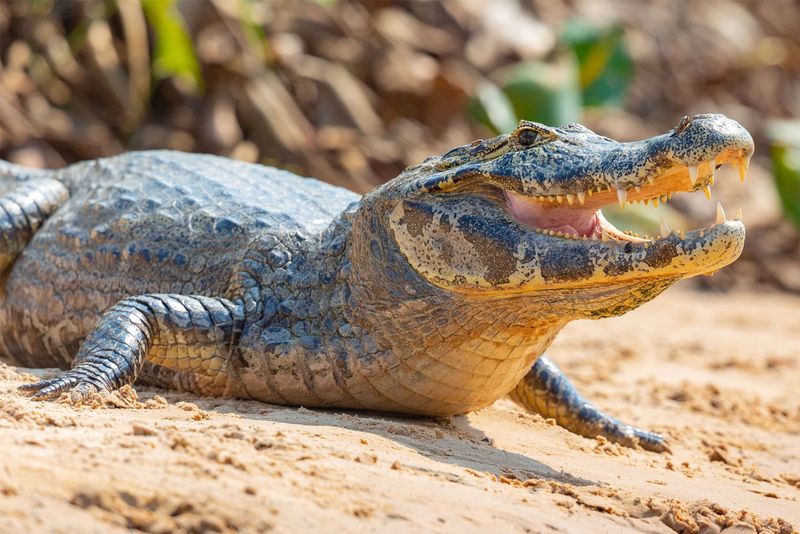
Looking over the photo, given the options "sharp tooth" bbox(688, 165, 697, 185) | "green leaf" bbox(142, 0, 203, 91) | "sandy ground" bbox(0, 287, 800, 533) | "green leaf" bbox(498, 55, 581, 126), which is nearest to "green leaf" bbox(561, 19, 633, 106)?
"green leaf" bbox(498, 55, 581, 126)

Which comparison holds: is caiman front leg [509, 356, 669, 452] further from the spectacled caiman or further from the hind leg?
the hind leg

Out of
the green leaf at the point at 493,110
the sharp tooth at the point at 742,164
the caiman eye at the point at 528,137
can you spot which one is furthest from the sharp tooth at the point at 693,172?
the green leaf at the point at 493,110

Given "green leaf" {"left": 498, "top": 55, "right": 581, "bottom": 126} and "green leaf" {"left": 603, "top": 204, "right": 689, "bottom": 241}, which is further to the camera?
"green leaf" {"left": 603, "top": 204, "right": 689, "bottom": 241}

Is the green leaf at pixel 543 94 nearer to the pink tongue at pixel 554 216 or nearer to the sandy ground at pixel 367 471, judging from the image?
the sandy ground at pixel 367 471

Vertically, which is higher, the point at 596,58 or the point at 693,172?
the point at 596,58

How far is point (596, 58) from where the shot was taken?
10633 mm

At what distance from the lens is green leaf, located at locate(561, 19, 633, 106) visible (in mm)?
10586

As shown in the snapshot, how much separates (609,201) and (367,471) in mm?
1290

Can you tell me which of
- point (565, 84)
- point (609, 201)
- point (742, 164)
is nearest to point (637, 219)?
point (565, 84)

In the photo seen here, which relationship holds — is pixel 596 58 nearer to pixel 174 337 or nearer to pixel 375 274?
pixel 375 274

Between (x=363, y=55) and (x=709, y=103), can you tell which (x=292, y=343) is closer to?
(x=363, y=55)

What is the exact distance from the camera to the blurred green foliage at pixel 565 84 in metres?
9.42

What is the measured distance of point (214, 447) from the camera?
3.00 m

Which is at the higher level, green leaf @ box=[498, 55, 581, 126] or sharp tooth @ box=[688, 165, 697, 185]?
green leaf @ box=[498, 55, 581, 126]
